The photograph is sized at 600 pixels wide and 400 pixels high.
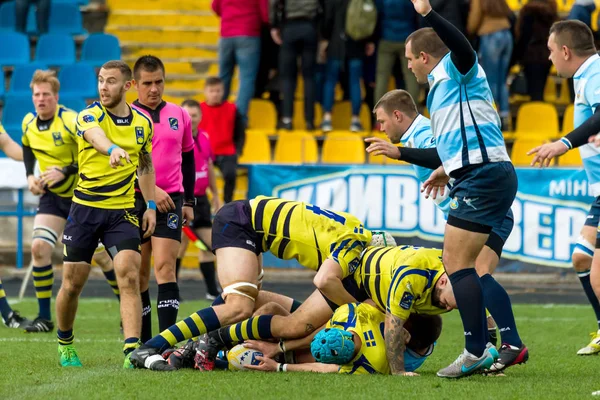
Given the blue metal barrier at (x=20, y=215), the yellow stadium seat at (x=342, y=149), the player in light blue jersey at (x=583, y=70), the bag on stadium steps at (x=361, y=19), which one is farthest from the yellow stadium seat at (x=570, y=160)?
the blue metal barrier at (x=20, y=215)

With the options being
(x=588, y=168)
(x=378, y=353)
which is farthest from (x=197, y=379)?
(x=588, y=168)

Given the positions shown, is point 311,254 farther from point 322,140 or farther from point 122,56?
point 122,56

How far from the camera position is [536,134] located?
15.5 m

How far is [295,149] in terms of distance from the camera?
49.5ft

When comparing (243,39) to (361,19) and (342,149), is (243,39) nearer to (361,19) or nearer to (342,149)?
(361,19)

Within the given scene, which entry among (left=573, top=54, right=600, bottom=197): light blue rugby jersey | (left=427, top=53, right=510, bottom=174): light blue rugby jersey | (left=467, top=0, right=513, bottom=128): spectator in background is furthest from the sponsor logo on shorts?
(left=467, top=0, right=513, bottom=128): spectator in background

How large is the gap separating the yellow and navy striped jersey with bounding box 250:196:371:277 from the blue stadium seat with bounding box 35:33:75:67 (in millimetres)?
10791

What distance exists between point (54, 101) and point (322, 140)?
635 cm

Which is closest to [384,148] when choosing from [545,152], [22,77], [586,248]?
[545,152]

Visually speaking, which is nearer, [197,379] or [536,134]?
[197,379]

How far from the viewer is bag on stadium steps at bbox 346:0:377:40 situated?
49.2ft

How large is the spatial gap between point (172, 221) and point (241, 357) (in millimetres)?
1566

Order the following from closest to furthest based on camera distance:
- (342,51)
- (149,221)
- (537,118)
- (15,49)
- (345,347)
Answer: (345,347) → (149,221) → (342,51) → (537,118) → (15,49)

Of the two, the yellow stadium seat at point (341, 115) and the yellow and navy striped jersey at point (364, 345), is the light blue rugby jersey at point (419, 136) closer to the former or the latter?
the yellow and navy striped jersey at point (364, 345)
